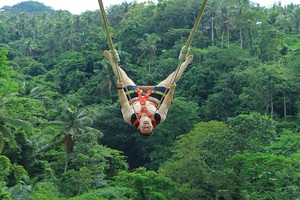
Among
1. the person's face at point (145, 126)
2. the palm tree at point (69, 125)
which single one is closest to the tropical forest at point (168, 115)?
the palm tree at point (69, 125)

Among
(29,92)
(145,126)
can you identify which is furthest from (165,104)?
(29,92)

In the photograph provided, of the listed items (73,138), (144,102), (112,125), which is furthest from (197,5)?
(144,102)

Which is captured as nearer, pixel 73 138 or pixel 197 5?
pixel 73 138

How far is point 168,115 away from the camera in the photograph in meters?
30.4

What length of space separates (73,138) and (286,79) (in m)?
14.0

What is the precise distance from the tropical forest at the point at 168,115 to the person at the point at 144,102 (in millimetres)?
1154

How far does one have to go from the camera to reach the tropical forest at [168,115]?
1872 centimetres

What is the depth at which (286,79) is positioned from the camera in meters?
29.5

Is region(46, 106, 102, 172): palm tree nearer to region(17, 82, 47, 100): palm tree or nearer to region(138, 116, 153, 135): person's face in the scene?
region(17, 82, 47, 100): palm tree

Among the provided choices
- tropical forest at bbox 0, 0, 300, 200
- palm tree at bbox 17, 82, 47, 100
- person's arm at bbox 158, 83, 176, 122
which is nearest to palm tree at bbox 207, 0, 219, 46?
tropical forest at bbox 0, 0, 300, 200

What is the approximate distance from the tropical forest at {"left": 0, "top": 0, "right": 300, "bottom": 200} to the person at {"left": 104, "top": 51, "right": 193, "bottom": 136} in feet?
3.79

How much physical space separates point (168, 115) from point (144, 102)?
80.1 feet

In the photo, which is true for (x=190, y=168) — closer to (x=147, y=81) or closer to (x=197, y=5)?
(x=147, y=81)

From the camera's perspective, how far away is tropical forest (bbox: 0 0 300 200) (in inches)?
737
